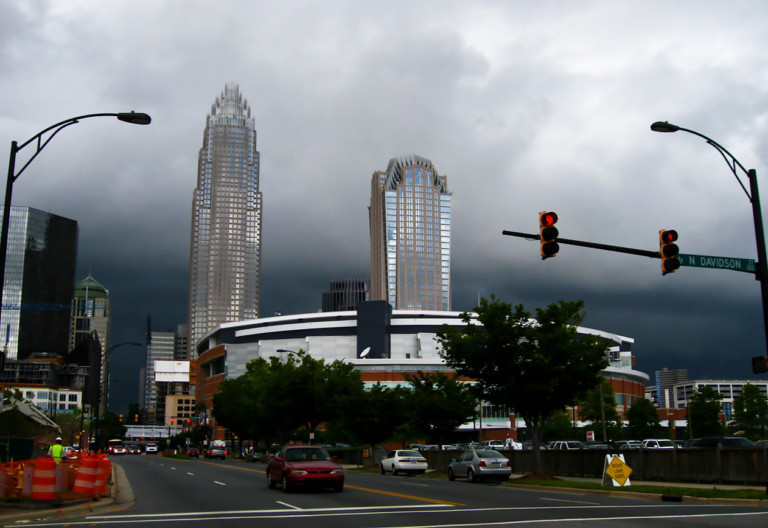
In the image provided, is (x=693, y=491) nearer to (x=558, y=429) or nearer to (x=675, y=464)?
(x=675, y=464)

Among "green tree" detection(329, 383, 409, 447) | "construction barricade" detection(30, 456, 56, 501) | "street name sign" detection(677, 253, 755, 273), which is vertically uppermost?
"street name sign" detection(677, 253, 755, 273)

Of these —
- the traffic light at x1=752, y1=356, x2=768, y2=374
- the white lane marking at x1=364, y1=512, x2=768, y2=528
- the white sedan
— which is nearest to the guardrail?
the white sedan

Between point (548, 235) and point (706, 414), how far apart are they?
99528 millimetres

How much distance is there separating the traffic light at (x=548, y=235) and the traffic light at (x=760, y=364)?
23.6 ft

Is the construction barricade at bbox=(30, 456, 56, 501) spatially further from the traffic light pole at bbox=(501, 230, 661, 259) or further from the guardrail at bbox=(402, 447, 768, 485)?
the guardrail at bbox=(402, 447, 768, 485)

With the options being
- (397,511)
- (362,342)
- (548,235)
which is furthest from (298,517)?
(362,342)

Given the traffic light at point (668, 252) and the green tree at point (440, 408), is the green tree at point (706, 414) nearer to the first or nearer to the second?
the green tree at point (440, 408)

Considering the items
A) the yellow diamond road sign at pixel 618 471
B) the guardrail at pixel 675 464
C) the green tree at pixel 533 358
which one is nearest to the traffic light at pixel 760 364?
the guardrail at pixel 675 464

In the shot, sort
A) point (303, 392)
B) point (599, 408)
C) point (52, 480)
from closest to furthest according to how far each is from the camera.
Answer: point (52, 480) → point (303, 392) → point (599, 408)

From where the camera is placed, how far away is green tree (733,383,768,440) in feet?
317

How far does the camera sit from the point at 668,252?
831 inches

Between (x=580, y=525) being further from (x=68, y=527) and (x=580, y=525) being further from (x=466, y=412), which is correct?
(x=466, y=412)

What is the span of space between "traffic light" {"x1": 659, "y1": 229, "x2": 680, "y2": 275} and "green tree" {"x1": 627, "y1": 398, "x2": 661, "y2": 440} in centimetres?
9483

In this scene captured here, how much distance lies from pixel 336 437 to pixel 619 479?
213ft
